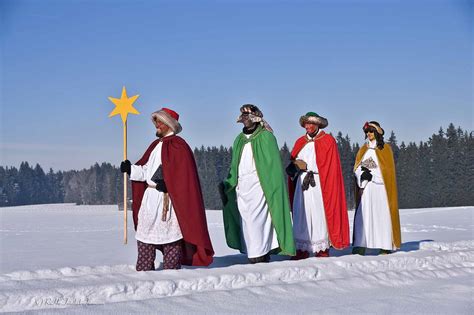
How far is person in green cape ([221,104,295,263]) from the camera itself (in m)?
8.87

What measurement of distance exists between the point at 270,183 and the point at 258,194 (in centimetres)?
23

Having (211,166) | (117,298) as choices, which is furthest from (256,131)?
(211,166)

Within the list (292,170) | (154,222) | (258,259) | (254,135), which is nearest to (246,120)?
(254,135)

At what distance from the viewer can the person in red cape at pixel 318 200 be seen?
972 centimetres

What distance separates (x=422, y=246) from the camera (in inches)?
449

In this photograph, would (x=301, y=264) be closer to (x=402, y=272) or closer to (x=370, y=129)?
(x=402, y=272)

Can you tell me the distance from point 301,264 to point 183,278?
74.5 inches

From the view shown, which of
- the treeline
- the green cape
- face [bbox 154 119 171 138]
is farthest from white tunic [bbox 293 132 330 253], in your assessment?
the treeline

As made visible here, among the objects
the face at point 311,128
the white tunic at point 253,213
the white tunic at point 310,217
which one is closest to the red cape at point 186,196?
the white tunic at point 253,213

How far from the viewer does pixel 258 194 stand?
8.91 m

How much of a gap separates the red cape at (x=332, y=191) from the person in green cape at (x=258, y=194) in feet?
3.23

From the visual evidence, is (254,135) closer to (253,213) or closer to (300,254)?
(253,213)

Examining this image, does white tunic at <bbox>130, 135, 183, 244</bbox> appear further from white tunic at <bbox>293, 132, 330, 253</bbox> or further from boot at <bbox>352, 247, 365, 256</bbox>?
boot at <bbox>352, 247, 365, 256</bbox>

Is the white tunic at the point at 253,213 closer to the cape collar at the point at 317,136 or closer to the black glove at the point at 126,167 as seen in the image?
the cape collar at the point at 317,136
